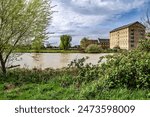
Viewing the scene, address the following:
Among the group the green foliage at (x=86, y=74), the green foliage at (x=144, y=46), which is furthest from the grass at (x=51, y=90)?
the green foliage at (x=144, y=46)

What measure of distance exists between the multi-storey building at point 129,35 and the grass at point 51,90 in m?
5.56

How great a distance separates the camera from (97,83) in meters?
8.02

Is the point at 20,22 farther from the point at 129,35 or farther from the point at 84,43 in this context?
the point at 84,43

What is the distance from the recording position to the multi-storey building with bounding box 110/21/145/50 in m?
15.0

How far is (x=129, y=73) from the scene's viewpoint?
8.10 metres

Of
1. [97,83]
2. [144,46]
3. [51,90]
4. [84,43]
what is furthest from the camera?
[84,43]

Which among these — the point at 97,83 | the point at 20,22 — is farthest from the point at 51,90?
the point at 20,22

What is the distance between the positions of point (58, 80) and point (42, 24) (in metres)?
2.54

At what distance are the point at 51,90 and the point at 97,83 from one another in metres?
1.12

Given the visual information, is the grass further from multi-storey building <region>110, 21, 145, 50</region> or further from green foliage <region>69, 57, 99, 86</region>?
multi-storey building <region>110, 21, 145, 50</region>

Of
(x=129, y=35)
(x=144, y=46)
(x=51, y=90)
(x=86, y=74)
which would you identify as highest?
(x=129, y=35)

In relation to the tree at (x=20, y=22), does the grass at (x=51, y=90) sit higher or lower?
lower

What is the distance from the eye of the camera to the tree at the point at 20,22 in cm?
1067

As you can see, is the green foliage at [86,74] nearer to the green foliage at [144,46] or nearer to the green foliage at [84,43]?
the green foliage at [144,46]
